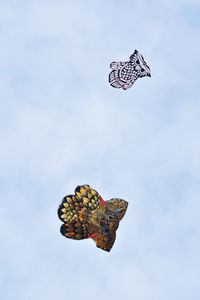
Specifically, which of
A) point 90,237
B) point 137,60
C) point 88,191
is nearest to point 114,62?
point 137,60

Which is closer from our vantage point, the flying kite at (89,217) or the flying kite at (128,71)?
the flying kite at (89,217)

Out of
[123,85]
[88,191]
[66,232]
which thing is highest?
[123,85]

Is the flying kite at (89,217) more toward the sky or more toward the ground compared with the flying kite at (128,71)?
more toward the ground

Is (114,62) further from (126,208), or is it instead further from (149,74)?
(126,208)

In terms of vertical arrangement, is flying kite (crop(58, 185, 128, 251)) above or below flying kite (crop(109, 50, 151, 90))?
below
